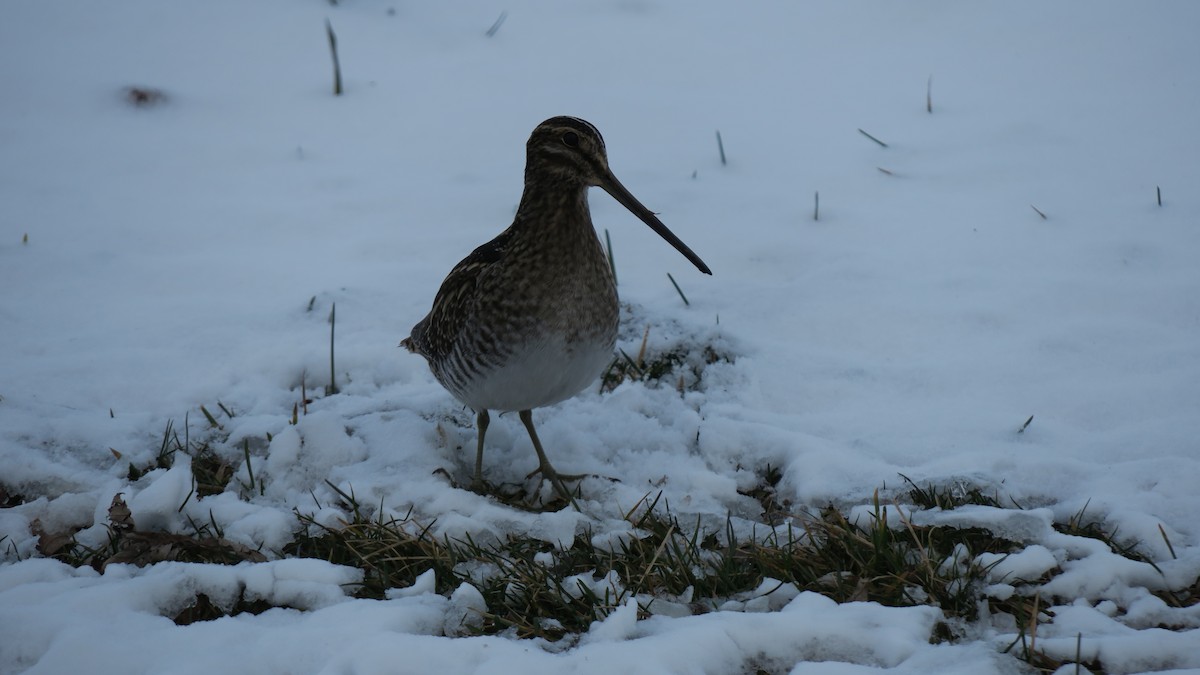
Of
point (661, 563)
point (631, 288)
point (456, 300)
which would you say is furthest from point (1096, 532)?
point (631, 288)

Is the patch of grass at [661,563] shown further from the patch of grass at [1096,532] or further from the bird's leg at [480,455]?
the bird's leg at [480,455]

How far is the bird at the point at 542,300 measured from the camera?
11.4ft

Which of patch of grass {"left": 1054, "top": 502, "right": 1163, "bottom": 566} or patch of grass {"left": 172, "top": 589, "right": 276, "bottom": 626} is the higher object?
patch of grass {"left": 1054, "top": 502, "right": 1163, "bottom": 566}

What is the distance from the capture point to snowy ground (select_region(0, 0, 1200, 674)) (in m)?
2.87

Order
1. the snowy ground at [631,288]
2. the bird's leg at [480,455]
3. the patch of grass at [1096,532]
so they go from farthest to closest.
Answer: the bird's leg at [480,455], the patch of grass at [1096,532], the snowy ground at [631,288]

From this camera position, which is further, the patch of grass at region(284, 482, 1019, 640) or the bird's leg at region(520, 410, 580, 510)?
the bird's leg at region(520, 410, 580, 510)

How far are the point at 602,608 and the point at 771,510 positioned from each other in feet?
2.93

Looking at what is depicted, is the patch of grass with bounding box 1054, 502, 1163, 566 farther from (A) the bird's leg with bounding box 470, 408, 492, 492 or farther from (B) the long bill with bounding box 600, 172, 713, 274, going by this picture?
(A) the bird's leg with bounding box 470, 408, 492, 492

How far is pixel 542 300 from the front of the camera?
11.4ft

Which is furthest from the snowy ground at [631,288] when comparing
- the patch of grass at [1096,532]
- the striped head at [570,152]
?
the striped head at [570,152]

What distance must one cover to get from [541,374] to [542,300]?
0.79 ft

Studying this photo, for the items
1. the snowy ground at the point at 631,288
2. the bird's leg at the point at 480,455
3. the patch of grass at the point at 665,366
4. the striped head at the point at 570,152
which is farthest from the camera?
the patch of grass at the point at 665,366

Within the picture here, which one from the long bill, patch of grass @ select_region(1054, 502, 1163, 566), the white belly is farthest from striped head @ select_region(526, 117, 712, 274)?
patch of grass @ select_region(1054, 502, 1163, 566)

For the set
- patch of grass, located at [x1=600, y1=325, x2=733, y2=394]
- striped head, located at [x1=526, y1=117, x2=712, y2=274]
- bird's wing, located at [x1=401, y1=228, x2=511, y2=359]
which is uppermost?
striped head, located at [x1=526, y1=117, x2=712, y2=274]
